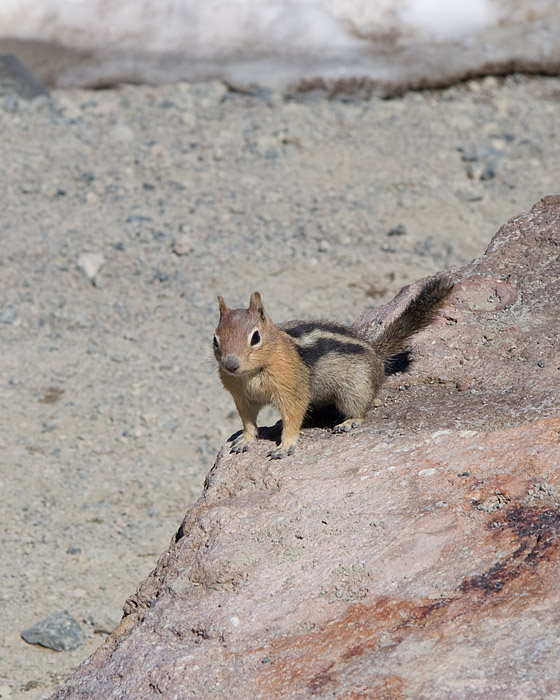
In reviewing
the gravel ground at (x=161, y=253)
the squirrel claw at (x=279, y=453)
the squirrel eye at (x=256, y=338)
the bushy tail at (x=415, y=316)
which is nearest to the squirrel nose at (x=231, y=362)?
the squirrel eye at (x=256, y=338)

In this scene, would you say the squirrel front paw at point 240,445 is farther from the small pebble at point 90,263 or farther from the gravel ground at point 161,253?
the small pebble at point 90,263

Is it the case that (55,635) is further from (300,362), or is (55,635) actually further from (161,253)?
(161,253)

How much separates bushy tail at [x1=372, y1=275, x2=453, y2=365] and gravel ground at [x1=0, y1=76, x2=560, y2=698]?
2544 mm

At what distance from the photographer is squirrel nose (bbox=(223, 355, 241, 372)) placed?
3979mm

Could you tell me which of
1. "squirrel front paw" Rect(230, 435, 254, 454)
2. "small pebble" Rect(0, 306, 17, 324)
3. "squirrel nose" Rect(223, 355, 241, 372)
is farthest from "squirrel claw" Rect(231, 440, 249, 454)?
"small pebble" Rect(0, 306, 17, 324)

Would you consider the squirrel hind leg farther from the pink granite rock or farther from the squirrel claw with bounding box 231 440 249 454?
the squirrel claw with bounding box 231 440 249 454

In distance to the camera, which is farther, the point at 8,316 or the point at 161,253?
the point at 161,253

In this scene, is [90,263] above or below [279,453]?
below

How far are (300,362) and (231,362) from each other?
20.1 inches

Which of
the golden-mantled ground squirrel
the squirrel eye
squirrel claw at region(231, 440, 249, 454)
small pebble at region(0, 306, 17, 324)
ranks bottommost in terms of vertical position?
small pebble at region(0, 306, 17, 324)

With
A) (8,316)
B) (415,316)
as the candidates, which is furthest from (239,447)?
(8,316)

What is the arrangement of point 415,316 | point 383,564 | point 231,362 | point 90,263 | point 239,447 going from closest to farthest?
point 383,564 → point 231,362 → point 239,447 → point 415,316 → point 90,263

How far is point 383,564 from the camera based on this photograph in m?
3.27

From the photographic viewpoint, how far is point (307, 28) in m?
12.7
